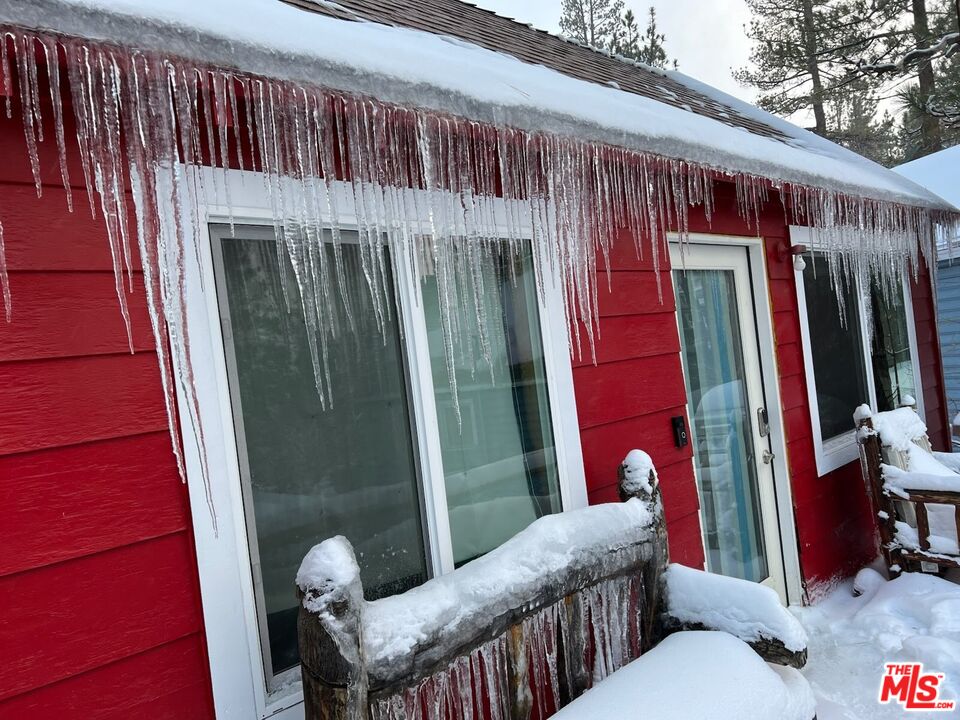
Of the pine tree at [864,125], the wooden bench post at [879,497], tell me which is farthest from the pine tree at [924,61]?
the wooden bench post at [879,497]

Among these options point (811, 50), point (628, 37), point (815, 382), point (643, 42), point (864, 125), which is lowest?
point (815, 382)

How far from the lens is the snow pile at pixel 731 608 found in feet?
6.23

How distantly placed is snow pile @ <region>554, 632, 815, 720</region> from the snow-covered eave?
1451 millimetres

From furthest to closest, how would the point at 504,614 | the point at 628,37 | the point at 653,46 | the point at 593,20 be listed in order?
the point at 593,20, the point at 628,37, the point at 653,46, the point at 504,614

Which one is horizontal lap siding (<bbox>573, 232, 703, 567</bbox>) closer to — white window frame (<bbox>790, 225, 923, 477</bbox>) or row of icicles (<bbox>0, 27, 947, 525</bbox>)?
row of icicles (<bbox>0, 27, 947, 525</bbox>)

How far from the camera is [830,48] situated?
35.9ft

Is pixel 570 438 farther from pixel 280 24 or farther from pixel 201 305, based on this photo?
pixel 280 24

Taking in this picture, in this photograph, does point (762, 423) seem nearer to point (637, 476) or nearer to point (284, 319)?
point (637, 476)

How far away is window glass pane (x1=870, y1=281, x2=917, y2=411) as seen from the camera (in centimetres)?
451

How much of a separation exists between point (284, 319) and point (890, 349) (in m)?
4.62

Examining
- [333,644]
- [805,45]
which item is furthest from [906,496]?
[805,45]

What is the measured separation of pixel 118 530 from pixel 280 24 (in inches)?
44.1

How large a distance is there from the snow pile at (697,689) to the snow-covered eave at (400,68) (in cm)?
145

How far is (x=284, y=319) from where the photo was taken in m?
1.66
